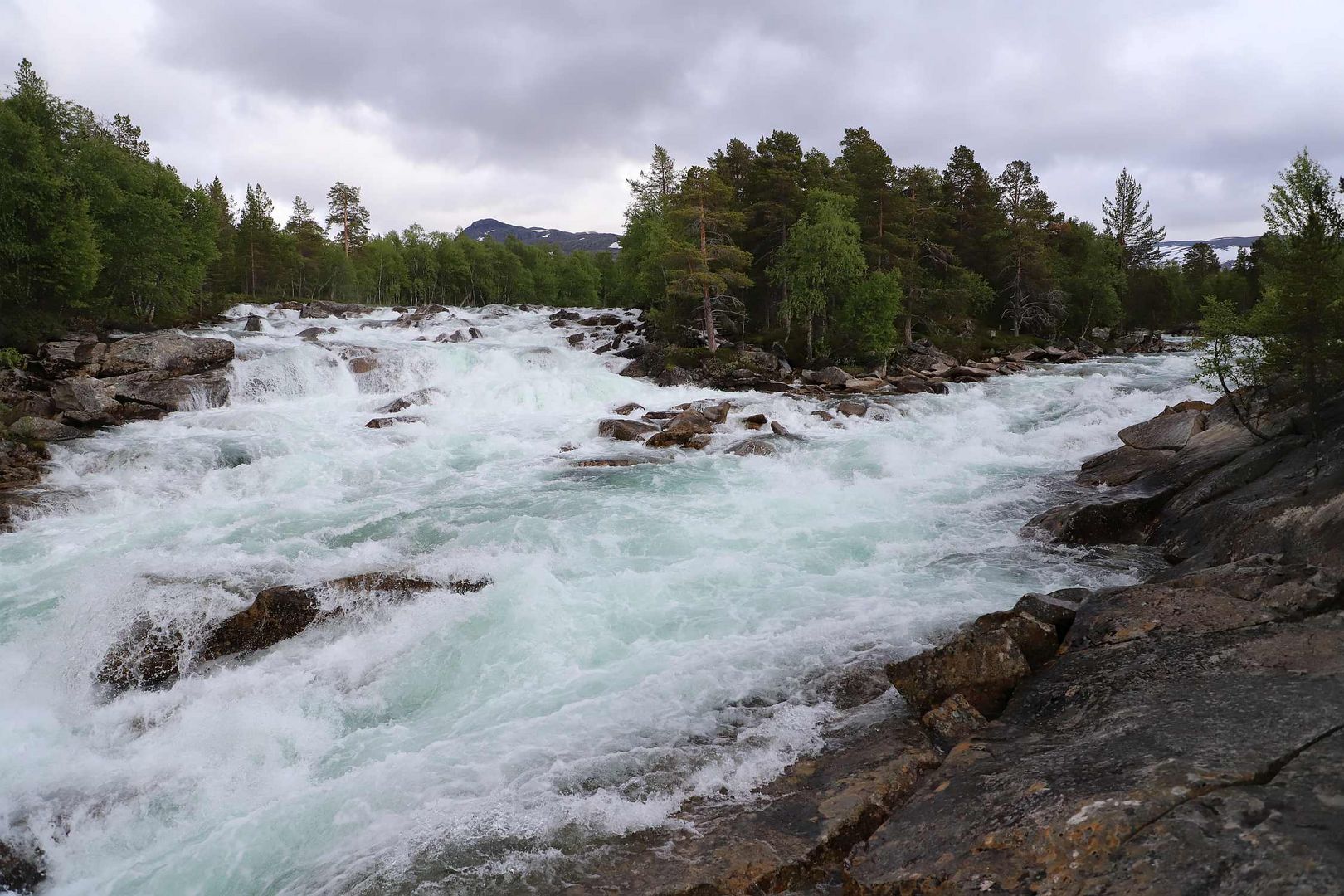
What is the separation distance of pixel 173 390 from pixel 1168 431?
3096 centimetres

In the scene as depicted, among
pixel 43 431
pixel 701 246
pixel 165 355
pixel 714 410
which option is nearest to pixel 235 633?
pixel 43 431

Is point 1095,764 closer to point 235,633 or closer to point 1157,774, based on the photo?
point 1157,774

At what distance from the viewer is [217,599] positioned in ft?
28.5

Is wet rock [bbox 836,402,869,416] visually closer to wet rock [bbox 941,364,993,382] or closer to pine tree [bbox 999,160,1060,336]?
wet rock [bbox 941,364,993,382]

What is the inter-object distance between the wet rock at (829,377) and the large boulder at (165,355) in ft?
91.5

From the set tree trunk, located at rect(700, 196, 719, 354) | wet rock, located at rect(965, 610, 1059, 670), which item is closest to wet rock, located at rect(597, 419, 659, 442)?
tree trunk, located at rect(700, 196, 719, 354)

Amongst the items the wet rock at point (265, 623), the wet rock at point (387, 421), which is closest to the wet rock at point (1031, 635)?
the wet rock at point (265, 623)

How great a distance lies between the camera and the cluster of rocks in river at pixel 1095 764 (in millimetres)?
3373

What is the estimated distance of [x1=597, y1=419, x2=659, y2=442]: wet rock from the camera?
2256cm

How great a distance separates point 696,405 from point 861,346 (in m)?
16.4

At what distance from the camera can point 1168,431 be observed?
50.4 feet

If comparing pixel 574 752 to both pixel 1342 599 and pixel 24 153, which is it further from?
pixel 24 153

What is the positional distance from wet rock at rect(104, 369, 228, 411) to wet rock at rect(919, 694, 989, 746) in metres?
26.0

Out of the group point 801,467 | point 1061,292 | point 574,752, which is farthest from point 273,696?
point 1061,292
